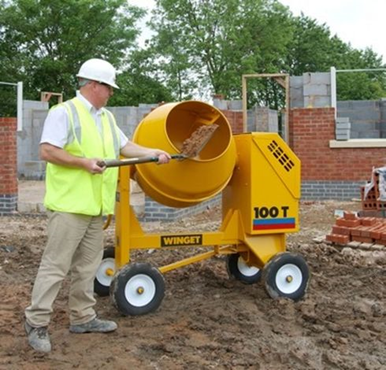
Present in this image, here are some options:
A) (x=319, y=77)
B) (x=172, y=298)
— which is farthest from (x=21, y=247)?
(x=319, y=77)

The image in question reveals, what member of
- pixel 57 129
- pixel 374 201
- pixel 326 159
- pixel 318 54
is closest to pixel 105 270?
pixel 57 129

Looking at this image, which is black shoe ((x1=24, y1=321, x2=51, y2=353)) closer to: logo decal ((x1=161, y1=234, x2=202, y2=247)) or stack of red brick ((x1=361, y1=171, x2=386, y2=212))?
logo decal ((x1=161, y1=234, x2=202, y2=247))

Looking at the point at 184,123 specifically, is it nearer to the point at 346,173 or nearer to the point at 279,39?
the point at 346,173

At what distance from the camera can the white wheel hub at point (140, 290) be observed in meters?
4.33

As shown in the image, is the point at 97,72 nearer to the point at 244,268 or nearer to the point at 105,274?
the point at 105,274

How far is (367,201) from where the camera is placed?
31.0ft

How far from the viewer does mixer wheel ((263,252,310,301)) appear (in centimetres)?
479

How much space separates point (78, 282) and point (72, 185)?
0.66 meters

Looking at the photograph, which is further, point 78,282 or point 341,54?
point 341,54

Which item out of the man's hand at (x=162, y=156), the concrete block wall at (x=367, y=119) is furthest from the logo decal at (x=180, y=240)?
the concrete block wall at (x=367, y=119)

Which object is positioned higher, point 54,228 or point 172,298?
point 54,228

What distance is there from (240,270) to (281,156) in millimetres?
1122

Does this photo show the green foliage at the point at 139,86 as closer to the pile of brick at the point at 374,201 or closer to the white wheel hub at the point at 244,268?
the pile of brick at the point at 374,201

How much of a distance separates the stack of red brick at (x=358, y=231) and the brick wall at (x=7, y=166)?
5084 millimetres
